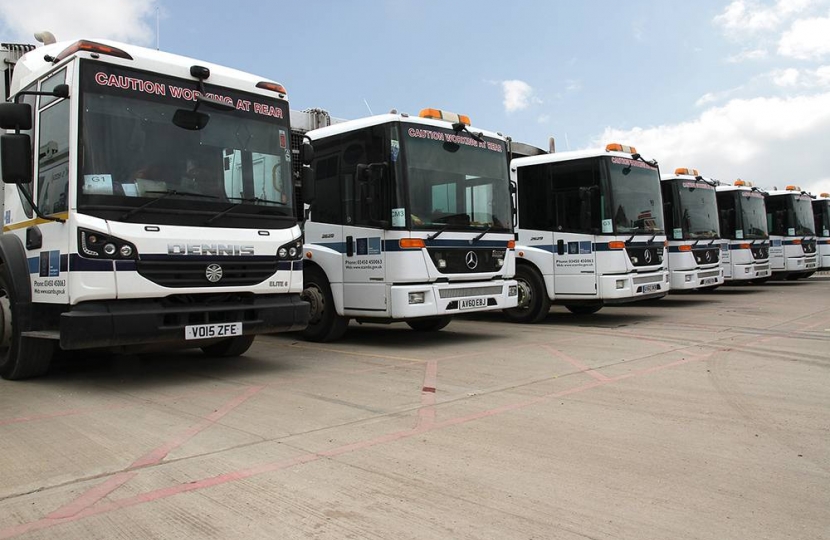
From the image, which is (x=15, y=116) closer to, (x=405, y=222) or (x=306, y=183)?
(x=306, y=183)

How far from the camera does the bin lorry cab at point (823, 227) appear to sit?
2184 centimetres

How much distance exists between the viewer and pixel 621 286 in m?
11.1

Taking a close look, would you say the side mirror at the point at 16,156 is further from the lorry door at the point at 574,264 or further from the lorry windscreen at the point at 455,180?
the lorry door at the point at 574,264

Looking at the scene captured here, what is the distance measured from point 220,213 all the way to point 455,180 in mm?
3724

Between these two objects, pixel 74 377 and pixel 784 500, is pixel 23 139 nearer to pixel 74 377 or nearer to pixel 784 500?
pixel 74 377

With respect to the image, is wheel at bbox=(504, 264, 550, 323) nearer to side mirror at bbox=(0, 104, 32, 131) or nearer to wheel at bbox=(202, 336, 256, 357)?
wheel at bbox=(202, 336, 256, 357)

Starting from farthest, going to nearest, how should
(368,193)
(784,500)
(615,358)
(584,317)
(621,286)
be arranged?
(584,317)
(621,286)
(368,193)
(615,358)
(784,500)

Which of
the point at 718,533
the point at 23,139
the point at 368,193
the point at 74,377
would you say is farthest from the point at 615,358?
the point at 23,139

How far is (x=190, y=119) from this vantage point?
21.1ft

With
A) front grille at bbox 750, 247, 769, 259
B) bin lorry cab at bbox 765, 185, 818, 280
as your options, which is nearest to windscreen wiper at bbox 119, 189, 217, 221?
front grille at bbox 750, 247, 769, 259

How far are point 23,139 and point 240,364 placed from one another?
11.0ft

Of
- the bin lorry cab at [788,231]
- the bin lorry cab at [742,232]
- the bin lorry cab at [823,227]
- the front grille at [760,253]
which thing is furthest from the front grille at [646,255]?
the bin lorry cab at [823,227]

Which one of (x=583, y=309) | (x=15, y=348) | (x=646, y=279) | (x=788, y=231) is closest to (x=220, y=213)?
A: (x=15, y=348)

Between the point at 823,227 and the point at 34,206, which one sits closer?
the point at 34,206
